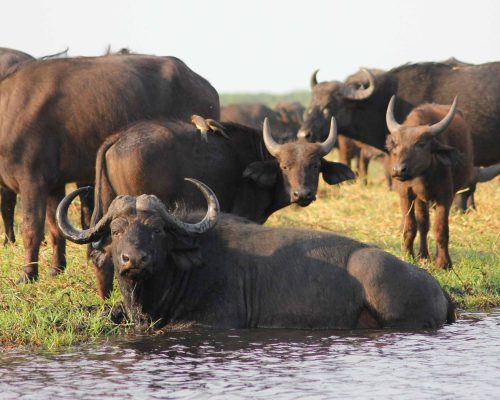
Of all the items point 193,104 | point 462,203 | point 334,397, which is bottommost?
point 334,397

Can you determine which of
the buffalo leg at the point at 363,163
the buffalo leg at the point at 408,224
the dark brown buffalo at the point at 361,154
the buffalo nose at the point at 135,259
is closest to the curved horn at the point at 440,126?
the buffalo leg at the point at 408,224

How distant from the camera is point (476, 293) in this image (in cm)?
994

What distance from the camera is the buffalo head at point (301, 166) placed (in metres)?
9.94

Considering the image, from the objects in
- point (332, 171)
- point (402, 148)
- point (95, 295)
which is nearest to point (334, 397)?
point (95, 295)

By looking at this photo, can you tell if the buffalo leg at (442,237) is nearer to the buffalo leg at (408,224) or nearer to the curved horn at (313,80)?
the buffalo leg at (408,224)

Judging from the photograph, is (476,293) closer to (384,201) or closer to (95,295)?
(95,295)

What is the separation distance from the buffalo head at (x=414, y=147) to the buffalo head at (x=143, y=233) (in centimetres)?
312

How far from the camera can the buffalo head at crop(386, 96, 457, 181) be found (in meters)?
11.1

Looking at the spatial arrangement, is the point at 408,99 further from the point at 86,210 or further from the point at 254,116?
the point at 254,116

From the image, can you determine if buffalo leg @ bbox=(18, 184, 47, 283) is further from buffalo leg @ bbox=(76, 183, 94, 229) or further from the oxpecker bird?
the oxpecker bird

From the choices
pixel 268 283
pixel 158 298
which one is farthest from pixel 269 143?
pixel 158 298

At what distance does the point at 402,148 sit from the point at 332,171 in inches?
42.3

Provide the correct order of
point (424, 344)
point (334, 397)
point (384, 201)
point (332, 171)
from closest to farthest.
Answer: point (334, 397) → point (424, 344) → point (332, 171) → point (384, 201)

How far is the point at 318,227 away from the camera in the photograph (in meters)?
14.1
